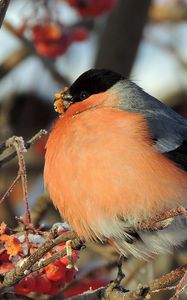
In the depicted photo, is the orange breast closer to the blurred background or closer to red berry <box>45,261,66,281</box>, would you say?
red berry <box>45,261,66,281</box>

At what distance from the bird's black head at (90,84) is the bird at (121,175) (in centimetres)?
10

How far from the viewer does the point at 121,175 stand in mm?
2357

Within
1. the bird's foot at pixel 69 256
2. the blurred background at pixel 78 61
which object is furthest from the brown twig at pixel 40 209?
the bird's foot at pixel 69 256

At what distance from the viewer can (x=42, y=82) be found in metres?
4.44

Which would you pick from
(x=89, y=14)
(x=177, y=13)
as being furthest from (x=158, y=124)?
(x=177, y=13)

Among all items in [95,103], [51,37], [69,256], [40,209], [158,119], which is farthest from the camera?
[51,37]

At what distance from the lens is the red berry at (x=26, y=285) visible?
95.3 inches

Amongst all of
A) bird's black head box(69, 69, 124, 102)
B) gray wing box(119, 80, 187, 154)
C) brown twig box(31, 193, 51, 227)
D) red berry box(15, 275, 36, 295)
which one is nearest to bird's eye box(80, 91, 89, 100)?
bird's black head box(69, 69, 124, 102)

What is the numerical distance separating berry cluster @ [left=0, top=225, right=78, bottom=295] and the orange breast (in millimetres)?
123

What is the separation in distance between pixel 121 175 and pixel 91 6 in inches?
52.9

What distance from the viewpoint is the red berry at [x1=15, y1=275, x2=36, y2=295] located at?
2.42m

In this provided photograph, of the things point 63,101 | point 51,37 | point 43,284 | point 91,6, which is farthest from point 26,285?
point 91,6

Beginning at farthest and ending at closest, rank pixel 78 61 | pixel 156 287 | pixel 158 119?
pixel 78 61 → pixel 158 119 → pixel 156 287

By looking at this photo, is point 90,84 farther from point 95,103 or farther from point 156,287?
point 156,287
